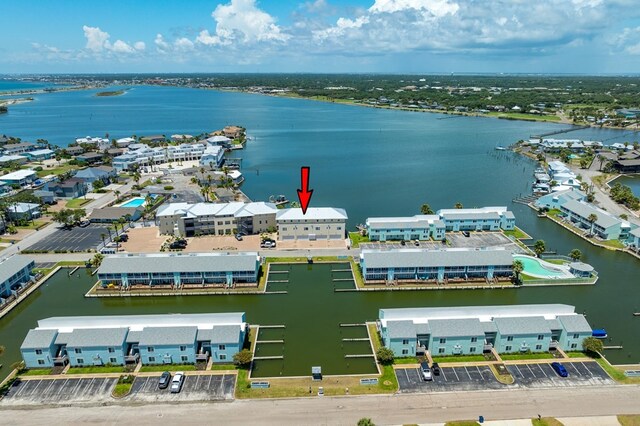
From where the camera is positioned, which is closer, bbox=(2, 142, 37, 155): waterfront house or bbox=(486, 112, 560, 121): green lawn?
bbox=(2, 142, 37, 155): waterfront house

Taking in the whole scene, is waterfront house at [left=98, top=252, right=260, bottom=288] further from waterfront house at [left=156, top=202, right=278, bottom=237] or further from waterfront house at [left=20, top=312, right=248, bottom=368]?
waterfront house at [left=156, top=202, right=278, bottom=237]

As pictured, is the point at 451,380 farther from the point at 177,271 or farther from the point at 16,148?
the point at 16,148

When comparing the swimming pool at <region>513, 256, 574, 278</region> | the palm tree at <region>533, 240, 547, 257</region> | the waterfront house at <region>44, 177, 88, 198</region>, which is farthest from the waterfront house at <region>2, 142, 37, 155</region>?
the palm tree at <region>533, 240, 547, 257</region>

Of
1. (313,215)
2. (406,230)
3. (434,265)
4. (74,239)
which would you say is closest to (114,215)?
(74,239)

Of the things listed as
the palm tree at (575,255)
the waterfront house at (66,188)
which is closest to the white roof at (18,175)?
the waterfront house at (66,188)

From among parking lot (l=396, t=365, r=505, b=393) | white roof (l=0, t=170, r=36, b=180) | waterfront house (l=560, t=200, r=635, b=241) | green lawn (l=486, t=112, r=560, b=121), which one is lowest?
parking lot (l=396, t=365, r=505, b=393)

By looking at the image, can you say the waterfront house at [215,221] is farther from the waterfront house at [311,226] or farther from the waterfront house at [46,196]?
the waterfront house at [46,196]
